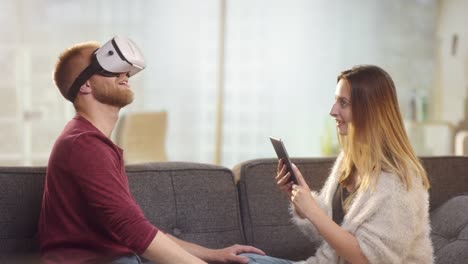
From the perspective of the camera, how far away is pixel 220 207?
2750mm

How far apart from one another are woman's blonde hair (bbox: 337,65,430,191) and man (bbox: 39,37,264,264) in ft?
1.75

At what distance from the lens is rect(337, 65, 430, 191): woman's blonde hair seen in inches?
88.1

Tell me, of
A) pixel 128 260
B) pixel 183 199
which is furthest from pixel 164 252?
pixel 183 199

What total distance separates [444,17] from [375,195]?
4709 millimetres

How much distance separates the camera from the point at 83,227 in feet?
7.02

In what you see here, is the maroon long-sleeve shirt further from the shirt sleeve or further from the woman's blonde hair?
the woman's blonde hair

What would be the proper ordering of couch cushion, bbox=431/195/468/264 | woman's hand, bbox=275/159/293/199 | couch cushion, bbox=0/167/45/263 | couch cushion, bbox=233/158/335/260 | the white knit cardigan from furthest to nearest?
1. couch cushion, bbox=233/158/335/260
2. couch cushion, bbox=431/195/468/264
3. couch cushion, bbox=0/167/45/263
4. woman's hand, bbox=275/159/293/199
5. the white knit cardigan

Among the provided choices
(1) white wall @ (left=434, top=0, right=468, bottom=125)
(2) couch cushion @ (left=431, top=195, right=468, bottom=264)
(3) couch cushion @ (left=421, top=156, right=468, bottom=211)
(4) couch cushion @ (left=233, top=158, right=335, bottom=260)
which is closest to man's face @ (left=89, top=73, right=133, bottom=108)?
(4) couch cushion @ (left=233, top=158, right=335, bottom=260)

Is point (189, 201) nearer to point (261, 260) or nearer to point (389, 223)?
point (261, 260)

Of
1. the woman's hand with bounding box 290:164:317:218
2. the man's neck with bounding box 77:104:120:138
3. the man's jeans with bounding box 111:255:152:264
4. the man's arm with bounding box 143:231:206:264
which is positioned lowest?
the man's jeans with bounding box 111:255:152:264

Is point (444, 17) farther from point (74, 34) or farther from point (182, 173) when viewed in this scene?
point (182, 173)

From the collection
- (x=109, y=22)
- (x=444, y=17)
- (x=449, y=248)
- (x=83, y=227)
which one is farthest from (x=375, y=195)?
(x=444, y=17)

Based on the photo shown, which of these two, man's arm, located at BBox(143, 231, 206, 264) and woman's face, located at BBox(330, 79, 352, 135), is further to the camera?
woman's face, located at BBox(330, 79, 352, 135)

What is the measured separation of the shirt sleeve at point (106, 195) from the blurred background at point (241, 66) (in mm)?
3807
